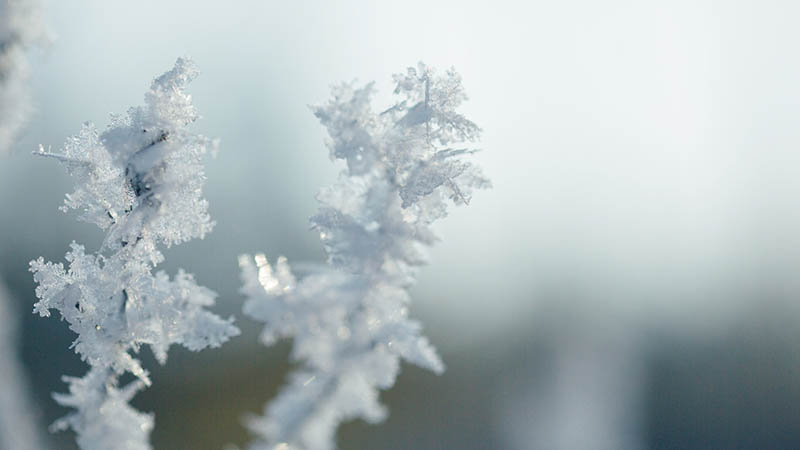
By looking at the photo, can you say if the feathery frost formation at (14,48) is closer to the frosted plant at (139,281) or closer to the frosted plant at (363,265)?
the frosted plant at (139,281)

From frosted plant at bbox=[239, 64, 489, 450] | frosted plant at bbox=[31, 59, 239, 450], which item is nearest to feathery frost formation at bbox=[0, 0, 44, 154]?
frosted plant at bbox=[31, 59, 239, 450]

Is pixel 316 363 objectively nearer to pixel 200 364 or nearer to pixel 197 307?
pixel 197 307

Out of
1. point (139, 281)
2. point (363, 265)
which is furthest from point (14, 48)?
point (363, 265)

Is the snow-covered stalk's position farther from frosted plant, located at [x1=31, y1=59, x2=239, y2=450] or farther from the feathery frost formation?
the feathery frost formation

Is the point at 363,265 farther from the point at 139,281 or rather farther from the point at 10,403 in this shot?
the point at 10,403

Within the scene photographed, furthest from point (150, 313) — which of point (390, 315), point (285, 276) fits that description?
point (390, 315)

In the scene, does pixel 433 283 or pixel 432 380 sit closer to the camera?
pixel 432 380
